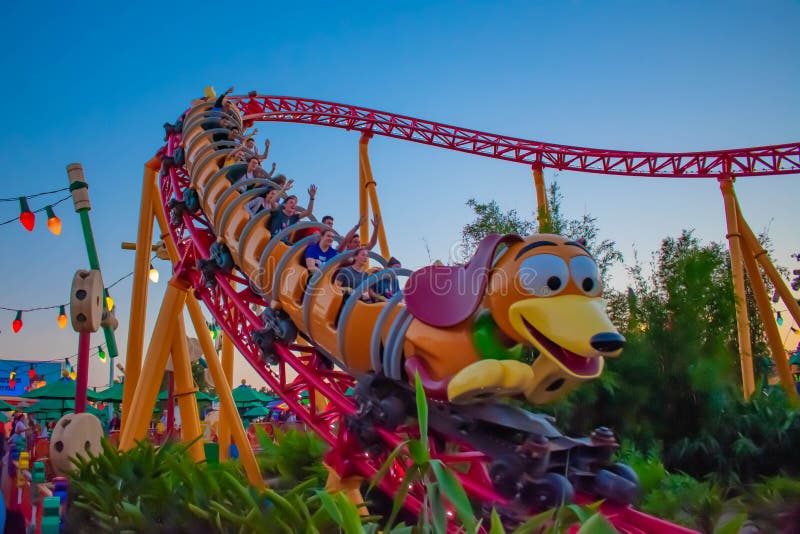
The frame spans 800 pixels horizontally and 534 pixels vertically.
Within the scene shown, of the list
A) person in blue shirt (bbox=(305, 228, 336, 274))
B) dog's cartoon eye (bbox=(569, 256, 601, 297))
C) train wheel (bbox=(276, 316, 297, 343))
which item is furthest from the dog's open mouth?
train wheel (bbox=(276, 316, 297, 343))

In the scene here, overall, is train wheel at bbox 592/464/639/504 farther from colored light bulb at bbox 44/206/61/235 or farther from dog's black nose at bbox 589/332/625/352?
colored light bulb at bbox 44/206/61/235

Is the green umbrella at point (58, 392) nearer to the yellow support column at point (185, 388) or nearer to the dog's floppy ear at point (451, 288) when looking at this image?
the yellow support column at point (185, 388)

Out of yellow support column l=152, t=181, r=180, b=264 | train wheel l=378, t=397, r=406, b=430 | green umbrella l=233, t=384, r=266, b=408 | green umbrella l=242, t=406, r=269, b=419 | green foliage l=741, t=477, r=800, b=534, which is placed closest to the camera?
train wheel l=378, t=397, r=406, b=430

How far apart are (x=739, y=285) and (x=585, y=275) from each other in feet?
20.6

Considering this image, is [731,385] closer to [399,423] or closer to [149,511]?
[399,423]

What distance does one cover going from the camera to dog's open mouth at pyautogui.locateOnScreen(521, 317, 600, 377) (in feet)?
10.4

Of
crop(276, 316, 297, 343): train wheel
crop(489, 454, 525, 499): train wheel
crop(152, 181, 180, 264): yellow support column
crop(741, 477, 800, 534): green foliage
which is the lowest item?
crop(741, 477, 800, 534): green foliage

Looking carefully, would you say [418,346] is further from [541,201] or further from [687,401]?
[541,201]

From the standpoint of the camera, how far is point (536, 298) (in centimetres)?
322

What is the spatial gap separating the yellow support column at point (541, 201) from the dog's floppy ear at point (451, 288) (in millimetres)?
4930

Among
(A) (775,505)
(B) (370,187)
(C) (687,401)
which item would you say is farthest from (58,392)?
(A) (775,505)

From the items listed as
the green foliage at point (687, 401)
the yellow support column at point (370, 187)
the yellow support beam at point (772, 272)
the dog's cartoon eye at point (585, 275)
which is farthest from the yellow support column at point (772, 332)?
the dog's cartoon eye at point (585, 275)

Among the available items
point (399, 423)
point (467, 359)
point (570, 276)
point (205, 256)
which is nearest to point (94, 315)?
point (205, 256)

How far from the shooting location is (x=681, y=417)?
6.54 meters
